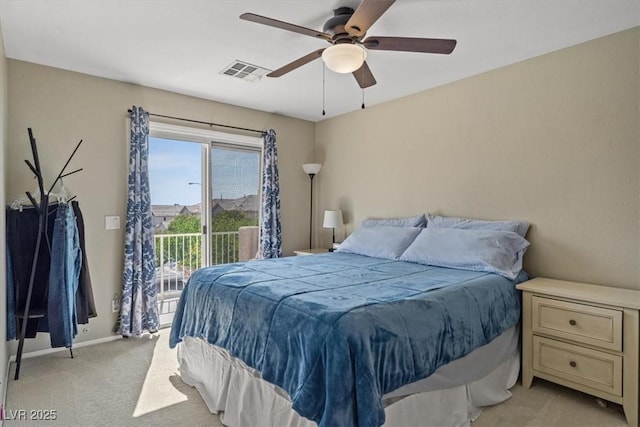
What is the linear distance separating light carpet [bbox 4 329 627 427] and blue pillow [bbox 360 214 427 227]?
5.44 feet

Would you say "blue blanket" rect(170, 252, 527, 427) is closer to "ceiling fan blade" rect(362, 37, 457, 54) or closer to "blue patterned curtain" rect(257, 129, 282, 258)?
"ceiling fan blade" rect(362, 37, 457, 54)

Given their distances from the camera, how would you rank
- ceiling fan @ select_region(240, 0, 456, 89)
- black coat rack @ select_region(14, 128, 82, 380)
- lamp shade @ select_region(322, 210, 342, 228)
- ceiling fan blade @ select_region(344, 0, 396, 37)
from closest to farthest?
ceiling fan blade @ select_region(344, 0, 396, 37), ceiling fan @ select_region(240, 0, 456, 89), black coat rack @ select_region(14, 128, 82, 380), lamp shade @ select_region(322, 210, 342, 228)

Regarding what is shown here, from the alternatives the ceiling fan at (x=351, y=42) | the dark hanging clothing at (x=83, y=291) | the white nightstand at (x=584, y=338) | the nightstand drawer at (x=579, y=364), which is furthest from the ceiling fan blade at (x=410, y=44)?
the dark hanging clothing at (x=83, y=291)

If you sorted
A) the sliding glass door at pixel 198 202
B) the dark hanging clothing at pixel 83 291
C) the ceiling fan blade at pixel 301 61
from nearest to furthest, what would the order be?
the ceiling fan blade at pixel 301 61 < the dark hanging clothing at pixel 83 291 < the sliding glass door at pixel 198 202

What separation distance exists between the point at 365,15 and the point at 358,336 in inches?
64.1

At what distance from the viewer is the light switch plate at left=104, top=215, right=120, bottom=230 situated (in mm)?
3406

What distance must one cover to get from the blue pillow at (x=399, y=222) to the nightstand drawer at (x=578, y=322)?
1.36 m

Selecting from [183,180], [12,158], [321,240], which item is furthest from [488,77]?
[12,158]

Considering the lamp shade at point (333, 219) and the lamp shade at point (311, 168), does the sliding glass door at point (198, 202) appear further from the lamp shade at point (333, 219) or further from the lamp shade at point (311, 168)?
the lamp shade at point (333, 219)

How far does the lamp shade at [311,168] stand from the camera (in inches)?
185

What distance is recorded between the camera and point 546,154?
2.90m

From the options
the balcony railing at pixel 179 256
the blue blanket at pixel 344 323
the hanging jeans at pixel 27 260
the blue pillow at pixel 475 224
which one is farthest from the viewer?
the balcony railing at pixel 179 256

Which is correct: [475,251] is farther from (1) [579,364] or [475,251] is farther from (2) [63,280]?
(2) [63,280]

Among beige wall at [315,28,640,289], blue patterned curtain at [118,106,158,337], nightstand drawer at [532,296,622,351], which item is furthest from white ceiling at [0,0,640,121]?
nightstand drawer at [532,296,622,351]
